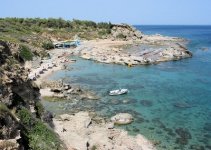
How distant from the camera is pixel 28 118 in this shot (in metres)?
23.3

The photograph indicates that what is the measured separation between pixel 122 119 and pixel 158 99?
13482 mm

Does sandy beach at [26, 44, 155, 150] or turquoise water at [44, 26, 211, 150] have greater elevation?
sandy beach at [26, 44, 155, 150]

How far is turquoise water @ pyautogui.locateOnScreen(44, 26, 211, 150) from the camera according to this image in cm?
3616

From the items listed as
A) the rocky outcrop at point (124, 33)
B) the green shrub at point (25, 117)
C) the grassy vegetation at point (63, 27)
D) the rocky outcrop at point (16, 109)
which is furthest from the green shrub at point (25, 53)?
the rocky outcrop at point (124, 33)

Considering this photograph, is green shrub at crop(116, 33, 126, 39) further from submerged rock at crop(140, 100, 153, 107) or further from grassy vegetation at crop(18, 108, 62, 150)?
grassy vegetation at crop(18, 108, 62, 150)

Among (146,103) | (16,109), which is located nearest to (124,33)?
(146,103)

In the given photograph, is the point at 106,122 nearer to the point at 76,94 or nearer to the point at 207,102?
the point at 76,94

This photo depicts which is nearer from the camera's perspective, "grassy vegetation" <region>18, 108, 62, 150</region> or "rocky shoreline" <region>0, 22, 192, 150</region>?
"rocky shoreline" <region>0, 22, 192, 150</region>

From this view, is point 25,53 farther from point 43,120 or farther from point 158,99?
point 43,120

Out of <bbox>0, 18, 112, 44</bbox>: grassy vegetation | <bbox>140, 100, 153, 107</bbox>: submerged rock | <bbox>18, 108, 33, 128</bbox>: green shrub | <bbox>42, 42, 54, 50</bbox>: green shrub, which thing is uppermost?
<bbox>0, 18, 112, 44</bbox>: grassy vegetation

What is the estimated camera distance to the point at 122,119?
39.5 metres

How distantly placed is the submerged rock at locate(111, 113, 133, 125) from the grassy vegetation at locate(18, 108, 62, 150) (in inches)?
623

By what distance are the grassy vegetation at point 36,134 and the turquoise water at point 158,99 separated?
13.5 meters

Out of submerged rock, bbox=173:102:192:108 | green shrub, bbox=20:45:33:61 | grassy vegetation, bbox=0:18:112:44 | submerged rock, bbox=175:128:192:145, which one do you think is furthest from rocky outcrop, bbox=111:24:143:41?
submerged rock, bbox=175:128:192:145
